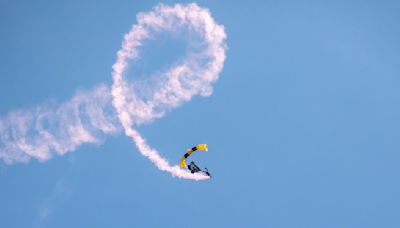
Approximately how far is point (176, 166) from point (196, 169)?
10.4 feet

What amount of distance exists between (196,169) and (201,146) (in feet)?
10.3

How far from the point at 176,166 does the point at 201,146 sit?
5.08 m

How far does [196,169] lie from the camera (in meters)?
56.8

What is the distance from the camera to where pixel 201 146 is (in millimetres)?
55844

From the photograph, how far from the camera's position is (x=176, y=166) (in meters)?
58.7
